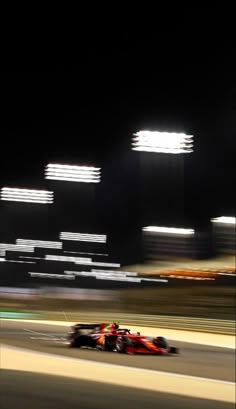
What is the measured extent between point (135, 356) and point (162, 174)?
105 cm

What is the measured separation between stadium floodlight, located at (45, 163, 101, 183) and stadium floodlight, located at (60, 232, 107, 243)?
1.14 ft

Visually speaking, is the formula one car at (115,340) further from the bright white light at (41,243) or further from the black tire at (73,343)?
the bright white light at (41,243)

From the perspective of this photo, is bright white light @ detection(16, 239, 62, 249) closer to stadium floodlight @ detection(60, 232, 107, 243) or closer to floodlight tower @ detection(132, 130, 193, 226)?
stadium floodlight @ detection(60, 232, 107, 243)

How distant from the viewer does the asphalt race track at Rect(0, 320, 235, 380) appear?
185 centimetres

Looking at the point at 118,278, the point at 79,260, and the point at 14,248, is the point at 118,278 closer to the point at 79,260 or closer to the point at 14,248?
the point at 79,260

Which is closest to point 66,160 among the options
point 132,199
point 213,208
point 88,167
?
point 88,167

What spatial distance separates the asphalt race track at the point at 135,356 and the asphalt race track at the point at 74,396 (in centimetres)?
12

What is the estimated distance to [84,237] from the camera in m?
2.67

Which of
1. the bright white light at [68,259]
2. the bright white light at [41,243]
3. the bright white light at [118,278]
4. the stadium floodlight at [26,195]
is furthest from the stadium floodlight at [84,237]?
the bright white light at [118,278]

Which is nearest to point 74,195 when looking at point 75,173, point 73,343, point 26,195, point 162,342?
point 75,173

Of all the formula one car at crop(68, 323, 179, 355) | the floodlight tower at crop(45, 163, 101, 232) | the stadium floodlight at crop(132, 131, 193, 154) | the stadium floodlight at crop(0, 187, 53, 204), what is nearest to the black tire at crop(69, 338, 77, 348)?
the formula one car at crop(68, 323, 179, 355)

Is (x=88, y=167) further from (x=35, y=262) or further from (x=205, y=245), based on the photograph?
(x=205, y=245)

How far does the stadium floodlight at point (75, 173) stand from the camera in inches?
107

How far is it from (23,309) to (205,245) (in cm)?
96
